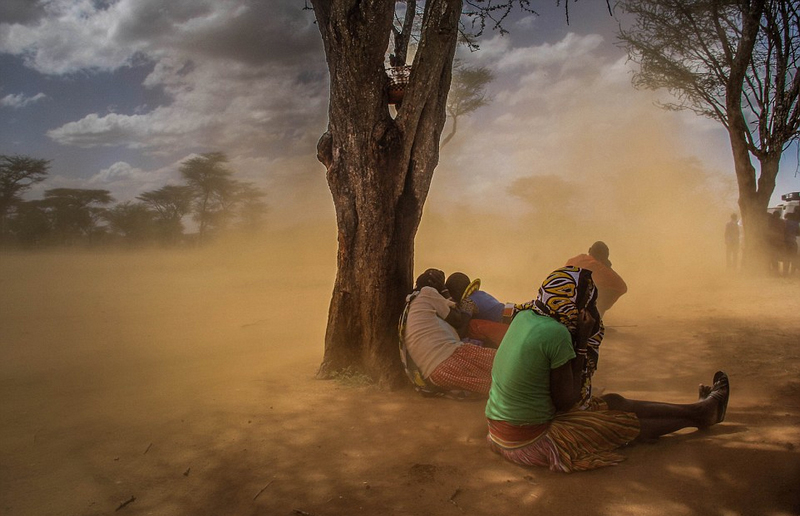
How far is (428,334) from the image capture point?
4.39m

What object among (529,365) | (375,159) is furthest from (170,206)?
(529,365)

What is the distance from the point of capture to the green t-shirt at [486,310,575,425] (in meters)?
2.91

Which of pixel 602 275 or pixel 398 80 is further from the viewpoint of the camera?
pixel 602 275

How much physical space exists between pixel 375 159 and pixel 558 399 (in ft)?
9.46

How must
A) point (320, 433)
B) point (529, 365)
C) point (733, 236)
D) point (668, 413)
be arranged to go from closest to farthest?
point (529, 365), point (668, 413), point (320, 433), point (733, 236)

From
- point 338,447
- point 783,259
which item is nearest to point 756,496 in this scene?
point 338,447

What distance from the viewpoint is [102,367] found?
6.25 meters

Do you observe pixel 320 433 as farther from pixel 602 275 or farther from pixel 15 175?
pixel 15 175

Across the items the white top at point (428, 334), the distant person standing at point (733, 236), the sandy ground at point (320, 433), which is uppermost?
the distant person standing at point (733, 236)

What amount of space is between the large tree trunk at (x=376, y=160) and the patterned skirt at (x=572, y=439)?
187 cm

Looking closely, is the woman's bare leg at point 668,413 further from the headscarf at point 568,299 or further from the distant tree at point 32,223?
the distant tree at point 32,223

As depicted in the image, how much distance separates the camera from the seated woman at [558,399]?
2963mm

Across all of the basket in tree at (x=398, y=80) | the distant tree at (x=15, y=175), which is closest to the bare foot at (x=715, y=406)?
the basket in tree at (x=398, y=80)

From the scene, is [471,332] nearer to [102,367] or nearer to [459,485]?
[459,485]
